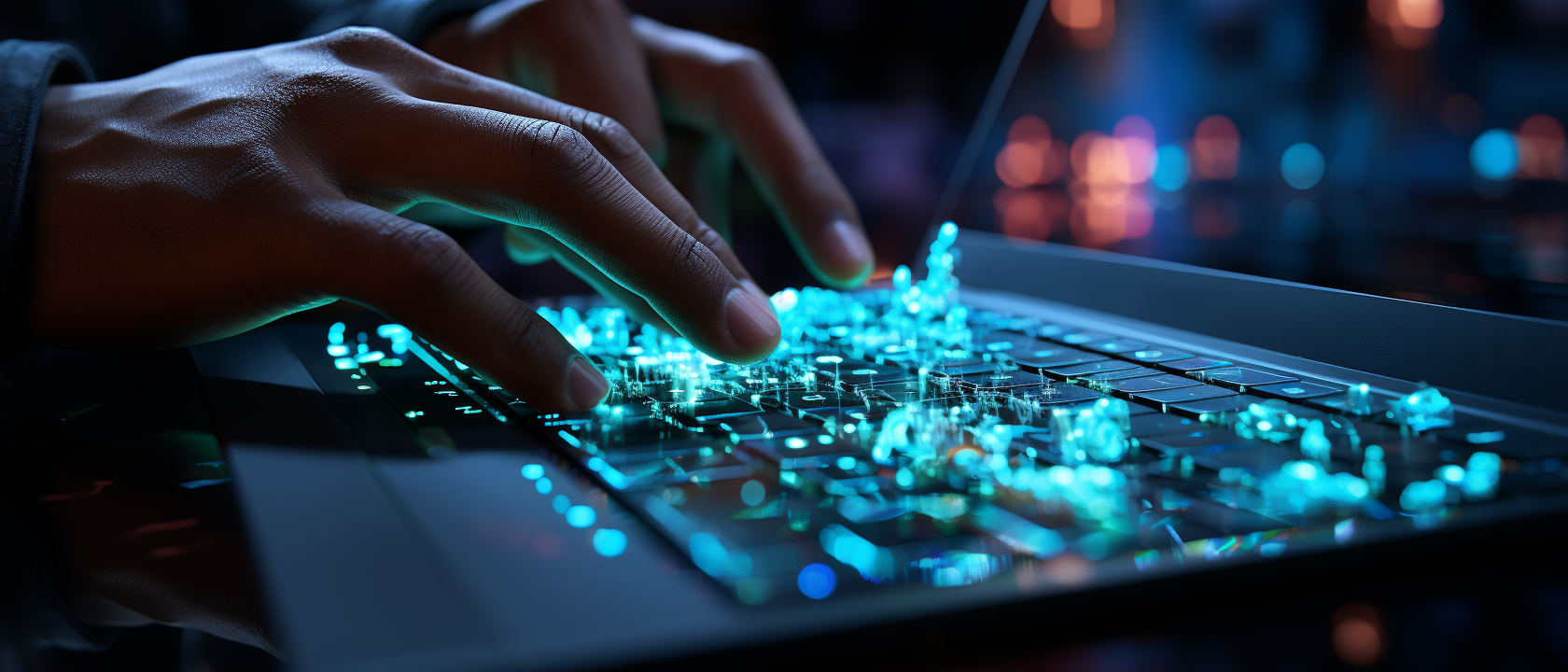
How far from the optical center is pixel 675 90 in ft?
3.62

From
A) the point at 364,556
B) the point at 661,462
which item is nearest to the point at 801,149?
the point at 661,462

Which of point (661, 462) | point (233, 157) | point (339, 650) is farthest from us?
point (233, 157)

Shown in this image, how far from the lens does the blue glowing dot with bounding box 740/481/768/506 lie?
12.0 inches

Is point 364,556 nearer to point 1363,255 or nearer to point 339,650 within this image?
point 339,650

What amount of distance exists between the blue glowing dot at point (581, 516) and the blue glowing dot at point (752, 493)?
49 mm

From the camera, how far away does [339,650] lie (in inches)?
8.3

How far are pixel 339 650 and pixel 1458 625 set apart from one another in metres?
0.29

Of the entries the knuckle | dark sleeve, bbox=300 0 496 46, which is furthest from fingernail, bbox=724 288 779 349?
dark sleeve, bbox=300 0 496 46

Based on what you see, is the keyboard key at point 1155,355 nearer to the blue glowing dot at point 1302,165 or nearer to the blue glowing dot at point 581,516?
the blue glowing dot at point 581,516

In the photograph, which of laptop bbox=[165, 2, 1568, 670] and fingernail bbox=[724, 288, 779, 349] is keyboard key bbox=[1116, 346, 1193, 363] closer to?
laptop bbox=[165, 2, 1568, 670]

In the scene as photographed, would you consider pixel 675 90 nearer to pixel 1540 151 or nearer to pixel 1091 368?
pixel 1091 368

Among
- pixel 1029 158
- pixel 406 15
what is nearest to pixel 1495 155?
pixel 1029 158

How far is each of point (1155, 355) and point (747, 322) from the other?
0.85 ft

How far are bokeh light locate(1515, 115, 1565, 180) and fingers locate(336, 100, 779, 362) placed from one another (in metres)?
1.82
